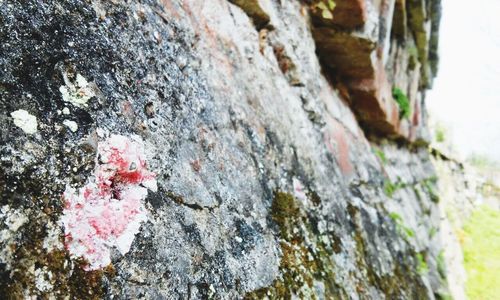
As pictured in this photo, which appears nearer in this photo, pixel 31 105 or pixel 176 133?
pixel 31 105

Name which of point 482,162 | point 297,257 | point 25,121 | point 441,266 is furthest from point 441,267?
point 482,162

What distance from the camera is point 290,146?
2586 millimetres

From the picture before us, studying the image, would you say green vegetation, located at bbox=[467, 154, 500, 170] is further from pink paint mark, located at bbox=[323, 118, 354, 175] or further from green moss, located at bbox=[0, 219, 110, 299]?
green moss, located at bbox=[0, 219, 110, 299]

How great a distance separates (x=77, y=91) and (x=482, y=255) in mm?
10086

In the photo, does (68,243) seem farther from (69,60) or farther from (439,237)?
(439,237)

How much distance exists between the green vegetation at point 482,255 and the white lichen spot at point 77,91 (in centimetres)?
753

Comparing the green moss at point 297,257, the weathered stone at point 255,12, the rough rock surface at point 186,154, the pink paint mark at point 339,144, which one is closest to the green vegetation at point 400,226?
the rough rock surface at point 186,154

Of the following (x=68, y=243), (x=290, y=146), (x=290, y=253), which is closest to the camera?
(x=68, y=243)

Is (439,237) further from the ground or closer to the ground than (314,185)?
A: closer to the ground

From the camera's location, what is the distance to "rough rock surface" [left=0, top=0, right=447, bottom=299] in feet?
3.30

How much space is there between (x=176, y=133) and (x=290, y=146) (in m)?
1.20

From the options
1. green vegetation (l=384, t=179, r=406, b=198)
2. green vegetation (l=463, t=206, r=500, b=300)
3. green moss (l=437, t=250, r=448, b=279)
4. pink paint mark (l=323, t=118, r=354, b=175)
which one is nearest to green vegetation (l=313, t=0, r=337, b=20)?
pink paint mark (l=323, t=118, r=354, b=175)

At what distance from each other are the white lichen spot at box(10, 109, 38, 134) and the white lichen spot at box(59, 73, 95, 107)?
0.46 ft

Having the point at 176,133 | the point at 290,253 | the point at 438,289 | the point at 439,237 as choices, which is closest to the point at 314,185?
the point at 290,253
